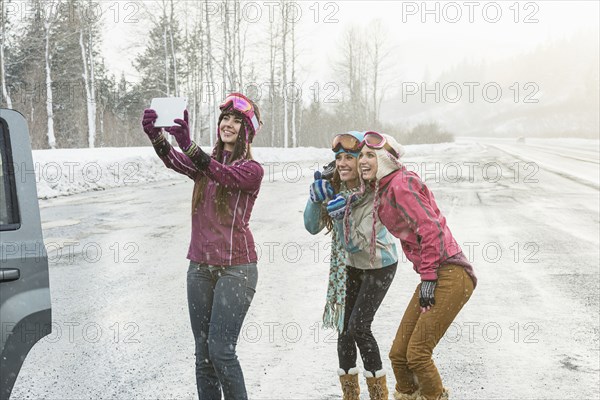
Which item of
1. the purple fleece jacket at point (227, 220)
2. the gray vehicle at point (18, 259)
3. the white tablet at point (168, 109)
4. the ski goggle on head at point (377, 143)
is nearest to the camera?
the gray vehicle at point (18, 259)

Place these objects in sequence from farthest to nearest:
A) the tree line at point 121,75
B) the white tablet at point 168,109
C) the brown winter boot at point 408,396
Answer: the tree line at point 121,75
the brown winter boot at point 408,396
the white tablet at point 168,109

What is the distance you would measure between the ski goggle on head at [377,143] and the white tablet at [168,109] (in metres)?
1.08

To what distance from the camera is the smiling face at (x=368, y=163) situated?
3.35 metres

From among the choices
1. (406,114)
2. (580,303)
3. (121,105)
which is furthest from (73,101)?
(406,114)

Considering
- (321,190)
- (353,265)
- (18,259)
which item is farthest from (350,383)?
(18,259)

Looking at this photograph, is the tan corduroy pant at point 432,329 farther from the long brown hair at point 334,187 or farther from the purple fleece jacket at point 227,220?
the purple fleece jacket at point 227,220

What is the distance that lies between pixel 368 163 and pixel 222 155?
85cm

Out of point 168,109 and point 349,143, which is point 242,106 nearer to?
point 168,109

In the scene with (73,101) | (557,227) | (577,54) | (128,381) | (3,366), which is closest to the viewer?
(3,366)

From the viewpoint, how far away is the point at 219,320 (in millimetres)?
2949

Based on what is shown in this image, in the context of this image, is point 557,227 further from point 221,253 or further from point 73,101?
point 73,101

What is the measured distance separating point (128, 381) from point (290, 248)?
485 cm

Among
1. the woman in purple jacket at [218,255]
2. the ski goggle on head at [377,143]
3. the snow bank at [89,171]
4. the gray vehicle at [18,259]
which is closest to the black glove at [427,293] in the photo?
the ski goggle on head at [377,143]

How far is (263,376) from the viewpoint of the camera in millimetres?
4277
